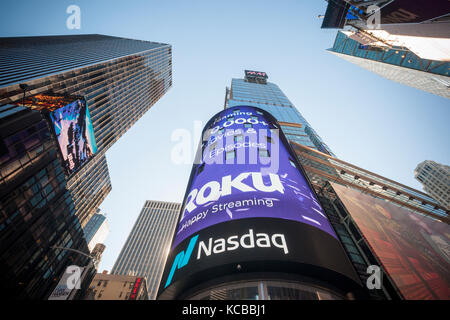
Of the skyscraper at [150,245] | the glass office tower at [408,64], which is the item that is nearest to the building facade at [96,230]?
the skyscraper at [150,245]

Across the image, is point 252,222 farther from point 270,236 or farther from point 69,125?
point 69,125

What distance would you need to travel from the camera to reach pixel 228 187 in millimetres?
9234

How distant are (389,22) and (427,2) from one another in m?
3.31

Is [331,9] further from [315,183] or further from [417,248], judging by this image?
[417,248]

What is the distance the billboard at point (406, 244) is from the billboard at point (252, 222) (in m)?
5.14

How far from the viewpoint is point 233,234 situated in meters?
7.09

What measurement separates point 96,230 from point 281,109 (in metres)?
170

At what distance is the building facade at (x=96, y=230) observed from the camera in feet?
471

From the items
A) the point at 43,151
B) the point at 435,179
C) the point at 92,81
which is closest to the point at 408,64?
the point at 43,151

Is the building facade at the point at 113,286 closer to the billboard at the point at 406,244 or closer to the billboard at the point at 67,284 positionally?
the billboard at the point at 67,284

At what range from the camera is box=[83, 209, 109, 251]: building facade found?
143 metres

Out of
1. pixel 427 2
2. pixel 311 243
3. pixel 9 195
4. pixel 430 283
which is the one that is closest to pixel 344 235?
pixel 430 283

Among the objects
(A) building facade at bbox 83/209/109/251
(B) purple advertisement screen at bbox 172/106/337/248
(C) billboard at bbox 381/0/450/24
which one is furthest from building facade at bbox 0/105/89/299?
(A) building facade at bbox 83/209/109/251

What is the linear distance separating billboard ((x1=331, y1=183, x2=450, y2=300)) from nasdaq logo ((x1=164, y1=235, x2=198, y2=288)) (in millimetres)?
9545
